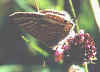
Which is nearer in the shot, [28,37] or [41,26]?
[41,26]

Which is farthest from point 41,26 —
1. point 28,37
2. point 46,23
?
point 28,37

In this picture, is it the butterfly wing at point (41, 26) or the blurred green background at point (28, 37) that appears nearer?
the butterfly wing at point (41, 26)

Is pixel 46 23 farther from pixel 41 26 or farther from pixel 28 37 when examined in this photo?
pixel 28 37

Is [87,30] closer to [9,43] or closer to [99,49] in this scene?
[99,49]

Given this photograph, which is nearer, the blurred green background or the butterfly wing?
the butterfly wing

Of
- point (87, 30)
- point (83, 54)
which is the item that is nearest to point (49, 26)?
point (83, 54)

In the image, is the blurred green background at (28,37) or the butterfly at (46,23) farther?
the blurred green background at (28,37)
